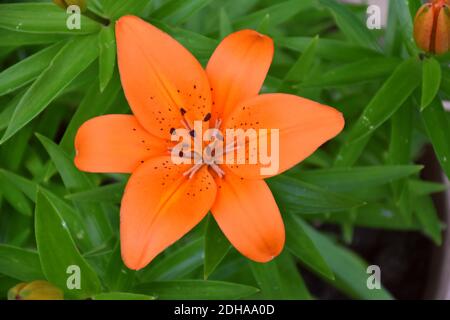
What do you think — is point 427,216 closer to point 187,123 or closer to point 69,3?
point 187,123

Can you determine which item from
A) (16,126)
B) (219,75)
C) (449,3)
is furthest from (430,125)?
(16,126)

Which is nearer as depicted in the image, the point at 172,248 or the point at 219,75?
the point at 219,75

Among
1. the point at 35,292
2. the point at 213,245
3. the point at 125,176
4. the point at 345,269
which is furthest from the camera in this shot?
the point at 345,269

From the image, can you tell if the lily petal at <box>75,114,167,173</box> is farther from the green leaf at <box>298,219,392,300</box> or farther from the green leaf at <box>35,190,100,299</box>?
Result: the green leaf at <box>298,219,392,300</box>

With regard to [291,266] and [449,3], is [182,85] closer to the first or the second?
[449,3]

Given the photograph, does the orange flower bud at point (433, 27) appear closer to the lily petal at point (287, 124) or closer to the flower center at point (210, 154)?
the lily petal at point (287, 124)

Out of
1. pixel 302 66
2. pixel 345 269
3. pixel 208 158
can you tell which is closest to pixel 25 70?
pixel 208 158

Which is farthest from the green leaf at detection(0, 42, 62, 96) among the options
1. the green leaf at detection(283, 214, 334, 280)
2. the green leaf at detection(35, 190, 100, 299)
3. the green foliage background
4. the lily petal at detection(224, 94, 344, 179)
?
the green leaf at detection(283, 214, 334, 280)
